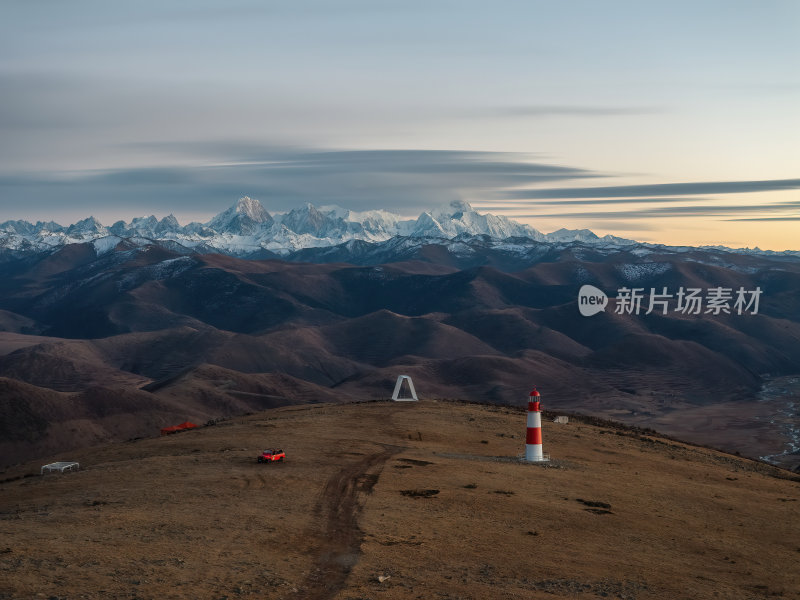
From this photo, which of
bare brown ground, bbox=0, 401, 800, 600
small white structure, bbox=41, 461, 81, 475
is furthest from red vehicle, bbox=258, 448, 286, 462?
small white structure, bbox=41, 461, 81, 475

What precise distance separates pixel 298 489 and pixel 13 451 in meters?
93.2

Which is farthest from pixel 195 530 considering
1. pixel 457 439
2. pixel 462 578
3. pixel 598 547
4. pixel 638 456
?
pixel 638 456

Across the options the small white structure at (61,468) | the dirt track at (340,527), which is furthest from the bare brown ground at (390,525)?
the small white structure at (61,468)

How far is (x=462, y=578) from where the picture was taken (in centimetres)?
2206

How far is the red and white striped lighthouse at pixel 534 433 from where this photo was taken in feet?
128

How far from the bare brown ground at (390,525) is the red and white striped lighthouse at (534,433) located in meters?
1.00

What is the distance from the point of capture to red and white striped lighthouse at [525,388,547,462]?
128ft

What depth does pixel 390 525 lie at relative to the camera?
2652 centimetres

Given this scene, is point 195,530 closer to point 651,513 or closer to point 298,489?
point 298,489

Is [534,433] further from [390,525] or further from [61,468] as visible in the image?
[61,468]

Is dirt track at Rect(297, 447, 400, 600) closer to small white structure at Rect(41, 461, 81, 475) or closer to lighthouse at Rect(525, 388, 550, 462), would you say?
lighthouse at Rect(525, 388, 550, 462)

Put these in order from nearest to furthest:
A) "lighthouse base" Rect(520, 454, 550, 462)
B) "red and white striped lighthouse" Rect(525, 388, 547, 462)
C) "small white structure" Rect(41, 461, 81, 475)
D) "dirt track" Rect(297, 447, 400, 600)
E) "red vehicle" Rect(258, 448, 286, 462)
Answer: "dirt track" Rect(297, 447, 400, 600) → "red vehicle" Rect(258, 448, 286, 462) → "small white structure" Rect(41, 461, 81, 475) → "red and white striped lighthouse" Rect(525, 388, 547, 462) → "lighthouse base" Rect(520, 454, 550, 462)

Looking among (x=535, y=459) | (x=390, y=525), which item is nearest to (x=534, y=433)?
(x=535, y=459)

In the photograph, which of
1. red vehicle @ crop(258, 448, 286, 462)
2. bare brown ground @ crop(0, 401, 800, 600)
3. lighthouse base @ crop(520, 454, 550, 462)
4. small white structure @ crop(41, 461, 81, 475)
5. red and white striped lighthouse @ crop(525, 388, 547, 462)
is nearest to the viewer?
bare brown ground @ crop(0, 401, 800, 600)
